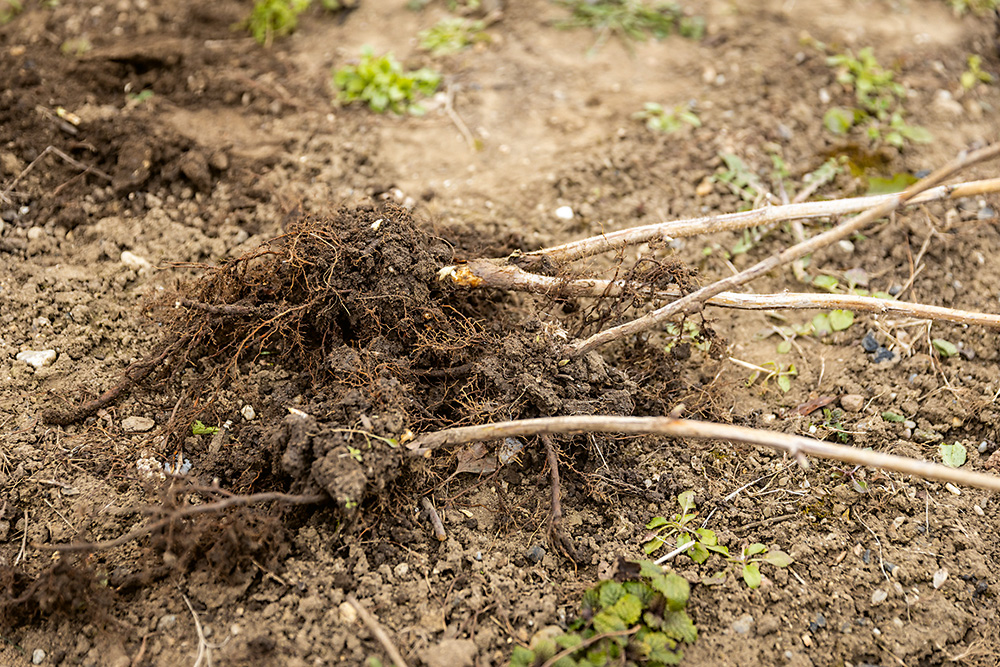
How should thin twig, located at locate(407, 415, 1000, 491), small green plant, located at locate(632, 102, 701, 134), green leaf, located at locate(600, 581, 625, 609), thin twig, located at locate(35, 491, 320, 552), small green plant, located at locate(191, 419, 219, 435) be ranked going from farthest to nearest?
1. small green plant, located at locate(632, 102, 701, 134)
2. small green plant, located at locate(191, 419, 219, 435)
3. green leaf, located at locate(600, 581, 625, 609)
4. thin twig, located at locate(35, 491, 320, 552)
5. thin twig, located at locate(407, 415, 1000, 491)

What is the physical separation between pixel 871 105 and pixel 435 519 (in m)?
3.26

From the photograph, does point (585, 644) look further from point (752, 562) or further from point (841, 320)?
point (841, 320)

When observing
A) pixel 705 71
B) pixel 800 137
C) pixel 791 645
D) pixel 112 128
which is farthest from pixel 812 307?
pixel 112 128

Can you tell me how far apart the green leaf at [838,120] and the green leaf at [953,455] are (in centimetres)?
185

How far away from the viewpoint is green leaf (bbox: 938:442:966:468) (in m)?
2.35

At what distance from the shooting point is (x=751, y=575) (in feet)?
6.70

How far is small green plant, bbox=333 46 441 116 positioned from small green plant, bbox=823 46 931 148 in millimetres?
2162

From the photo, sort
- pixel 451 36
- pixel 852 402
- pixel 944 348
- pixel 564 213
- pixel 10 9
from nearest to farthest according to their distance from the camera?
pixel 852 402, pixel 944 348, pixel 564 213, pixel 10 9, pixel 451 36

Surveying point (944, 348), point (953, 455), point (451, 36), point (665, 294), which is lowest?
point (953, 455)

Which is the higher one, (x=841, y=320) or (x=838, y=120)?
(x=838, y=120)

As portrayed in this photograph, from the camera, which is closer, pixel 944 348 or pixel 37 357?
pixel 37 357

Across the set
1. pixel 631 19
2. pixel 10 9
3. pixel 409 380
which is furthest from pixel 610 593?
pixel 10 9

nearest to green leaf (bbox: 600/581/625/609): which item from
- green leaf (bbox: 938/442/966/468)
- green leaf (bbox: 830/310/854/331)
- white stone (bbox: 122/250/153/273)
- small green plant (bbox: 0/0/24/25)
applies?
green leaf (bbox: 938/442/966/468)

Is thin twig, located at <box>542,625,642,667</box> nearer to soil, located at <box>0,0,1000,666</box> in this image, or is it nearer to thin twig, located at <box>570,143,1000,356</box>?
soil, located at <box>0,0,1000,666</box>
